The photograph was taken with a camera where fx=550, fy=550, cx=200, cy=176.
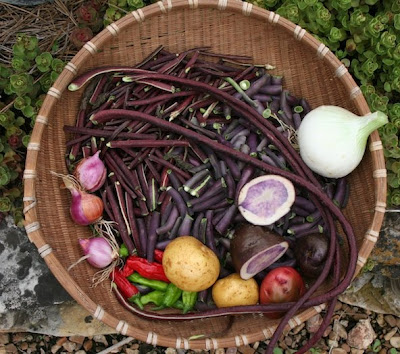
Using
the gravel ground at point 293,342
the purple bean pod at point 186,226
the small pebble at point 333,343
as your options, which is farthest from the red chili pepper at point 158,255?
the small pebble at point 333,343

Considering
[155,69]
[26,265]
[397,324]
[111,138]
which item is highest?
[155,69]

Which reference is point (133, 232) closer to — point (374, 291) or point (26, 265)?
point (26, 265)

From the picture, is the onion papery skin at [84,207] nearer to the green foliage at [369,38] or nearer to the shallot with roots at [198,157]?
the shallot with roots at [198,157]

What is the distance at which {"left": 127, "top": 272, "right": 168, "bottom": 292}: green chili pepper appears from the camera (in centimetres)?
279

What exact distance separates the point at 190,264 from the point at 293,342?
125 cm

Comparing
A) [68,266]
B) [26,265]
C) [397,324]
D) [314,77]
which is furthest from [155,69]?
[397,324]

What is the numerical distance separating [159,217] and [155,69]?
30.4 inches

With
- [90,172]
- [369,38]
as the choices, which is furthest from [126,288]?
[369,38]

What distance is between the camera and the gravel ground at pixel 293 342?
338 cm

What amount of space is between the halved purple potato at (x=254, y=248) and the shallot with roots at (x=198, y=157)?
0.05 ft

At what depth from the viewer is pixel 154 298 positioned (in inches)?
110

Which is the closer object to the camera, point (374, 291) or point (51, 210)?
point (51, 210)

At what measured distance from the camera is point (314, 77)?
2912 mm

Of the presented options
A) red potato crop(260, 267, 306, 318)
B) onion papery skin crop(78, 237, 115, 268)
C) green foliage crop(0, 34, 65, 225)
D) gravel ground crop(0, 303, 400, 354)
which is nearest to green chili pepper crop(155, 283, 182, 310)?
onion papery skin crop(78, 237, 115, 268)
